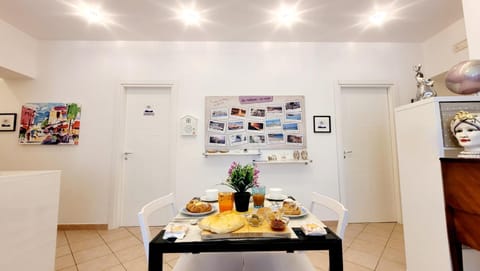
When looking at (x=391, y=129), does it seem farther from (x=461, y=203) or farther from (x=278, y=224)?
(x=278, y=224)

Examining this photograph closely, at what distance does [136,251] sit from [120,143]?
147cm

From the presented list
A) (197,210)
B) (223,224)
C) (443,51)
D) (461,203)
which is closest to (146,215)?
(197,210)

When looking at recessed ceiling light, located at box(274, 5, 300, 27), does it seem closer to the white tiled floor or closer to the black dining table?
the black dining table

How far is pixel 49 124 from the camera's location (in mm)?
2812

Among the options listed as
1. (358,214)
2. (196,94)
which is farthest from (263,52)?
(358,214)

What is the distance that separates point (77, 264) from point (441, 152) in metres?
3.11

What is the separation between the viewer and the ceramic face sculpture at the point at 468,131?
1143 mm

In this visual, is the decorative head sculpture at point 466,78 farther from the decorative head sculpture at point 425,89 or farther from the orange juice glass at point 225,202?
the orange juice glass at point 225,202

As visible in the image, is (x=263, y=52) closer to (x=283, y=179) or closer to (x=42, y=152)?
(x=283, y=179)

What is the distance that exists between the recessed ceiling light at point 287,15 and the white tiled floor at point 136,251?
8.83 ft

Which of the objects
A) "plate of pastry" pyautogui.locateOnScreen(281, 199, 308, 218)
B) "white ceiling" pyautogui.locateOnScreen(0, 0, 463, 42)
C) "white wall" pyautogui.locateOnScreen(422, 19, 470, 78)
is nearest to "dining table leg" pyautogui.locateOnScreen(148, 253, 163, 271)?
"plate of pastry" pyautogui.locateOnScreen(281, 199, 308, 218)

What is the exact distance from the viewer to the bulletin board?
2904mm

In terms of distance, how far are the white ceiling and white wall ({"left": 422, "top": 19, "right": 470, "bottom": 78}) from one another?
0.34 ft

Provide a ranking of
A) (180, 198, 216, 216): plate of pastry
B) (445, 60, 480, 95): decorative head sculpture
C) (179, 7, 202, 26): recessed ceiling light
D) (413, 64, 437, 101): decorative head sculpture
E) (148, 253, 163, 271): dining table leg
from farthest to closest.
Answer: (179, 7, 202, 26): recessed ceiling light, (413, 64, 437, 101): decorative head sculpture, (445, 60, 480, 95): decorative head sculpture, (180, 198, 216, 216): plate of pastry, (148, 253, 163, 271): dining table leg
